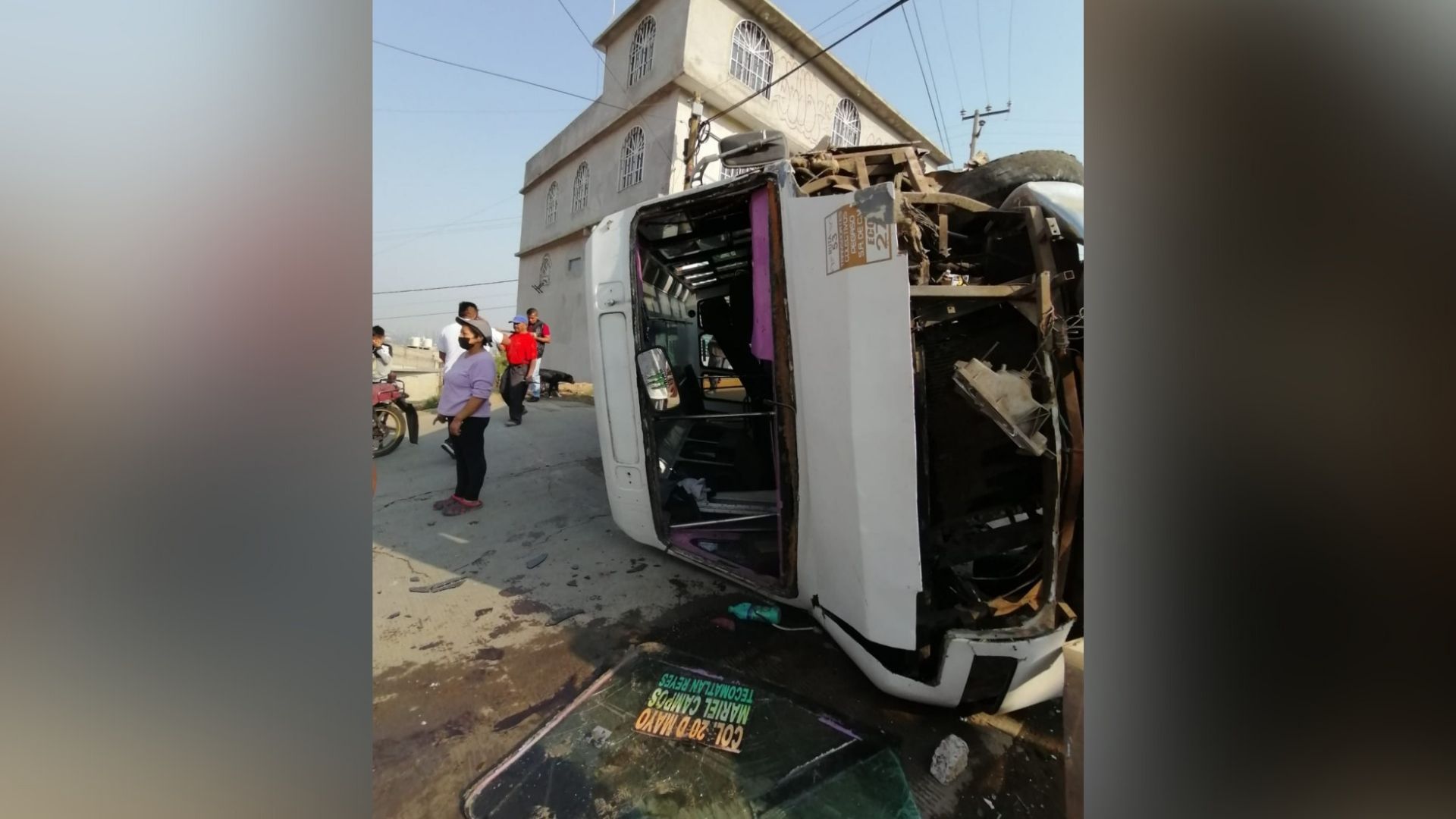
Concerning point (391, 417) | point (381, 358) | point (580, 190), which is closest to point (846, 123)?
point (580, 190)

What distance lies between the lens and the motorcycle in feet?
18.3

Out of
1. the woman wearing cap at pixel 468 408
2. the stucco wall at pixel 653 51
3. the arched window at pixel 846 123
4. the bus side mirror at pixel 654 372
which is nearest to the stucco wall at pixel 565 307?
the stucco wall at pixel 653 51

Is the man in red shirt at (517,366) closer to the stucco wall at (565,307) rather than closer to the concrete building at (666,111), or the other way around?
the concrete building at (666,111)

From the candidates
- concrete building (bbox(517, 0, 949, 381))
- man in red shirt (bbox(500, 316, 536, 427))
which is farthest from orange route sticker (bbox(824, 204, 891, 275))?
concrete building (bbox(517, 0, 949, 381))

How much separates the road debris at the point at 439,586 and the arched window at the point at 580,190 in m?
15.7

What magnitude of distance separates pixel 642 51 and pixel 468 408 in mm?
14435

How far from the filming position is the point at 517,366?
6652 mm

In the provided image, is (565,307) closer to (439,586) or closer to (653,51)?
(653,51)
